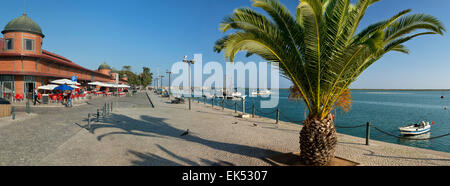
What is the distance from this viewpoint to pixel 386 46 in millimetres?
4844

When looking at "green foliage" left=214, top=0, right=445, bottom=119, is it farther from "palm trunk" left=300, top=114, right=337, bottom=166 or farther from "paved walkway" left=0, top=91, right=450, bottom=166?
"paved walkway" left=0, top=91, right=450, bottom=166

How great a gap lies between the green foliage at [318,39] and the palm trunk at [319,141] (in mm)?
274

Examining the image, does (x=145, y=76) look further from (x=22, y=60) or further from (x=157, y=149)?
(x=157, y=149)

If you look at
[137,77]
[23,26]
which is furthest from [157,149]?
[137,77]

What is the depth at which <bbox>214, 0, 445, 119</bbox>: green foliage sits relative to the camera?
4.24 meters

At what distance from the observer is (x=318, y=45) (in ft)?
14.5

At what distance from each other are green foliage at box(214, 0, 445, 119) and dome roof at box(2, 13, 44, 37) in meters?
32.1

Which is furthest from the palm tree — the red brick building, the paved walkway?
the red brick building

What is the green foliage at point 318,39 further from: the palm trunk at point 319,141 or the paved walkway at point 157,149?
the paved walkway at point 157,149

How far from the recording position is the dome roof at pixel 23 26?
2344cm

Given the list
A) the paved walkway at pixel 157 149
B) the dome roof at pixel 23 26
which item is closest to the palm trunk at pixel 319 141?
Result: the paved walkway at pixel 157 149

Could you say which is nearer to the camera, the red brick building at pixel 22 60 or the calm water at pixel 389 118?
the calm water at pixel 389 118
